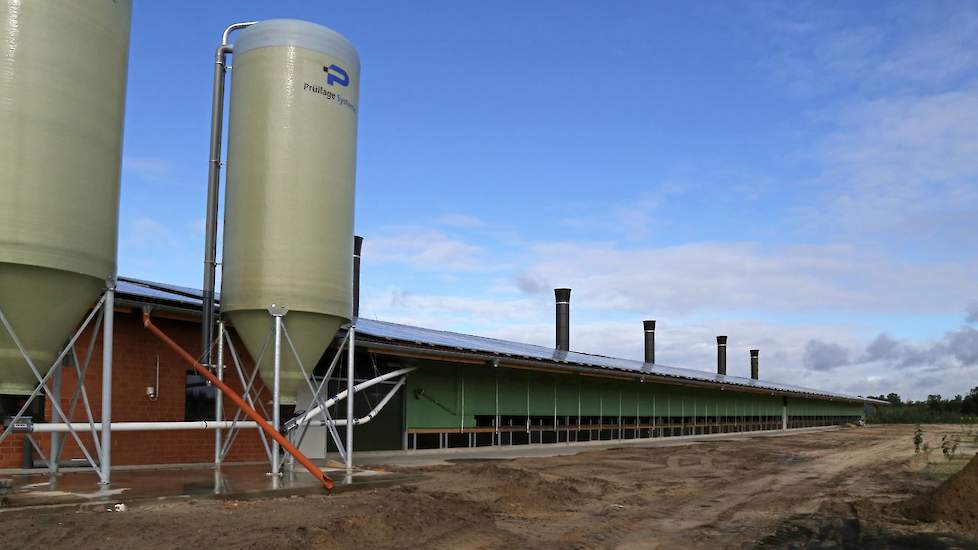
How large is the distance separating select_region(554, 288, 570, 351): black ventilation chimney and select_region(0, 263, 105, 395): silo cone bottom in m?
36.5

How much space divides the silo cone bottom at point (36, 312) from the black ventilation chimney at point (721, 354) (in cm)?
6659

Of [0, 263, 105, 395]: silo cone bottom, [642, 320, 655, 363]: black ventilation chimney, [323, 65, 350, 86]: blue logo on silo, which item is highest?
[323, 65, 350, 86]: blue logo on silo

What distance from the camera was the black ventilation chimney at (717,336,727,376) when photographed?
72.2 metres

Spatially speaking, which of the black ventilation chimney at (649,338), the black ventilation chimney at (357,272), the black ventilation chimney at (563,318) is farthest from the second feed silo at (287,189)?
the black ventilation chimney at (649,338)

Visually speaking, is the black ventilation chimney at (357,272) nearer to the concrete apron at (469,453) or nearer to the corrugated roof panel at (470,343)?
the corrugated roof panel at (470,343)

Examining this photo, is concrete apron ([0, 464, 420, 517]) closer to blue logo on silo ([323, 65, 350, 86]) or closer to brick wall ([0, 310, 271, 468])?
brick wall ([0, 310, 271, 468])

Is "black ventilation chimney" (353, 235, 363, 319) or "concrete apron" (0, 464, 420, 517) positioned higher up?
"black ventilation chimney" (353, 235, 363, 319)

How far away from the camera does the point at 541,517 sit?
12133 millimetres

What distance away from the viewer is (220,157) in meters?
14.8

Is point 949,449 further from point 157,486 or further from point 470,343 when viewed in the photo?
point 157,486

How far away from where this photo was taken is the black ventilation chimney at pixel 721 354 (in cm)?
7225

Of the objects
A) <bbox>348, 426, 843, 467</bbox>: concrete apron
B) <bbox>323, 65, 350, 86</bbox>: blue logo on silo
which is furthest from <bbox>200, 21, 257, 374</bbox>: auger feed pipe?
<bbox>348, 426, 843, 467</bbox>: concrete apron

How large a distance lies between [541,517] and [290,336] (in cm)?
545

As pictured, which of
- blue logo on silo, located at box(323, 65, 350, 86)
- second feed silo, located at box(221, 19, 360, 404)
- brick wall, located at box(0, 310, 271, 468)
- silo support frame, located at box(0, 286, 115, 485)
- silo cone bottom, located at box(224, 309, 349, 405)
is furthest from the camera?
brick wall, located at box(0, 310, 271, 468)
